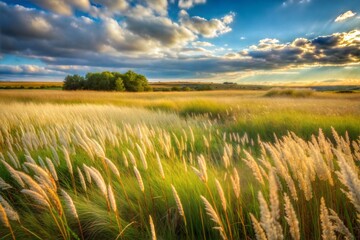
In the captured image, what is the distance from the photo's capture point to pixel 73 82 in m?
61.8

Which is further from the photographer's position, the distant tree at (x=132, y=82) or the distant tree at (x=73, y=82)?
the distant tree at (x=73, y=82)

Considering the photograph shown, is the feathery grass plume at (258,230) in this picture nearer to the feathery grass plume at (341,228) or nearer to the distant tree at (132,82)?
the feathery grass plume at (341,228)

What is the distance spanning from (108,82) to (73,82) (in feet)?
46.9

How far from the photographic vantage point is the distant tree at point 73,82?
201ft

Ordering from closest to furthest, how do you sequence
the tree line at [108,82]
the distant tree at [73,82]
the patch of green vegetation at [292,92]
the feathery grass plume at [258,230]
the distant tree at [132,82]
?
the feathery grass plume at [258,230] < the patch of green vegetation at [292,92] < the tree line at [108,82] < the distant tree at [132,82] < the distant tree at [73,82]

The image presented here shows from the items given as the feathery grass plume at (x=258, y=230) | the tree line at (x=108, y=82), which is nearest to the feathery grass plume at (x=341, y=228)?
the feathery grass plume at (x=258, y=230)

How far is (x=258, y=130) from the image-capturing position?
6.15m

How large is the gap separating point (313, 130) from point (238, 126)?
1.94 m

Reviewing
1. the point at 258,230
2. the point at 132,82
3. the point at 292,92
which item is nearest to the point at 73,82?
the point at 132,82

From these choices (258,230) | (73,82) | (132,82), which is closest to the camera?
(258,230)

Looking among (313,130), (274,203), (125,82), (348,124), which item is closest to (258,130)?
(313,130)

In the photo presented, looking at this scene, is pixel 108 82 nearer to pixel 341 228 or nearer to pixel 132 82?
pixel 132 82

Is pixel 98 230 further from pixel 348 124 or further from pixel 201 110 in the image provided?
pixel 201 110

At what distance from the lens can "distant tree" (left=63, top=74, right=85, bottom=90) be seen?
201ft
